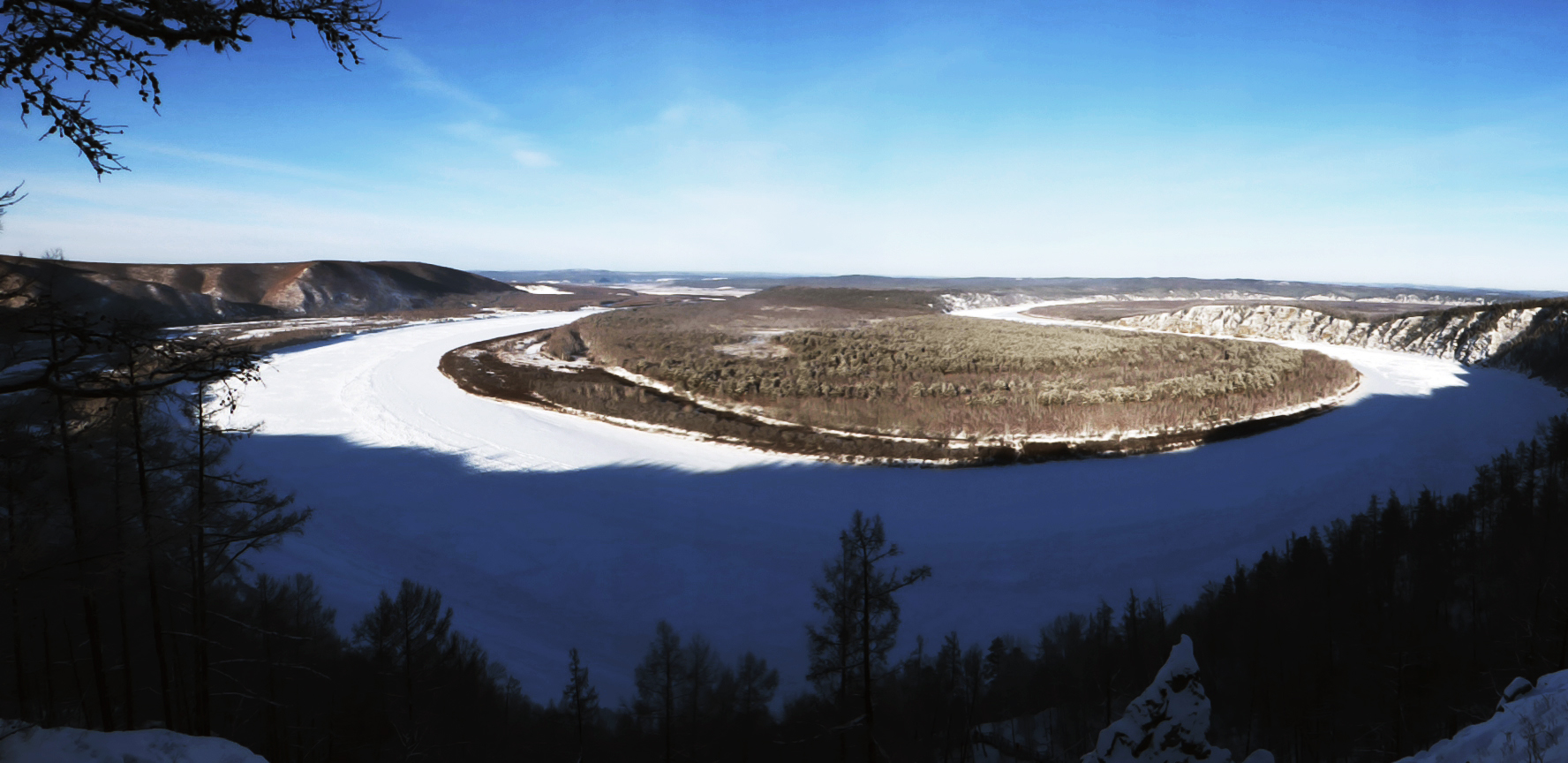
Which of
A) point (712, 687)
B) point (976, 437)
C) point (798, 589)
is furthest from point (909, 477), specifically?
point (712, 687)

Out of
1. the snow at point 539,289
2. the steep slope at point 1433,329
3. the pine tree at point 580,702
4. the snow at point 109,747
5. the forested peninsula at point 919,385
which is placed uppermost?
the snow at point 539,289

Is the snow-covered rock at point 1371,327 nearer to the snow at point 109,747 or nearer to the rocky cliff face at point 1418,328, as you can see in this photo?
the rocky cliff face at point 1418,328

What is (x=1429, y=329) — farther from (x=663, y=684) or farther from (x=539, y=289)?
(x=539, y=289)

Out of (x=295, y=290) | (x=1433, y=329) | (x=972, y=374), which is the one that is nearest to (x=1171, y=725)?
(x=972, y=374)

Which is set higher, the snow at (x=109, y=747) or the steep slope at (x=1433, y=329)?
the steep slope at (x=1433, y=329)

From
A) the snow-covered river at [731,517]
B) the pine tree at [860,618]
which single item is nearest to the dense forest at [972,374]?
the snow-covered river at [731,517]
